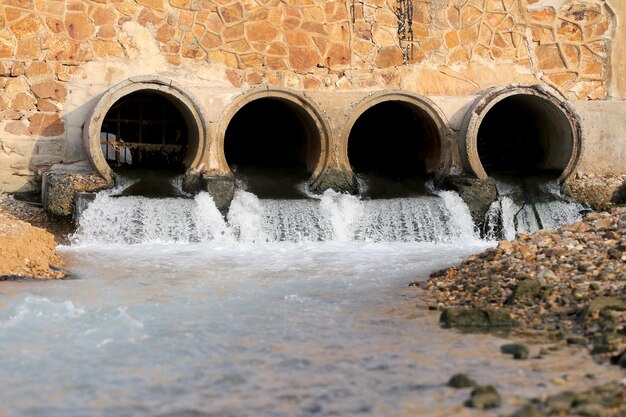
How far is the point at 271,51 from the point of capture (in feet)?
34.0

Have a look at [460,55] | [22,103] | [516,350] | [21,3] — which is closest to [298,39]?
[460,55]

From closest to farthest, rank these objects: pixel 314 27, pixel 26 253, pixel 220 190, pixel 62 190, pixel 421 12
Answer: pixel 26 253 < pixel 62 190 < pixel 220 190 < pixel 314 27 < pixel 421 12

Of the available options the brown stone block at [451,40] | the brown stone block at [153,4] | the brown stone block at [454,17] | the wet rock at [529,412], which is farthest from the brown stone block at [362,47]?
the wet rock at [529,412]

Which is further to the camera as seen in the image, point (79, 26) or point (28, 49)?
point (79, 26)

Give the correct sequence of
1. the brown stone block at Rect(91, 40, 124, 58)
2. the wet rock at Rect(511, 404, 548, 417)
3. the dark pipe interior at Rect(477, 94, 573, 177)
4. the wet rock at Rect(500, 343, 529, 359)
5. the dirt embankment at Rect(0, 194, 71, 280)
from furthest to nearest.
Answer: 1. the dark pipe interior at Rect(477, 94, 573, 177)
2. the brown stone block at Rect(91, 40, 124, 58)
3. the dirt embankment at Rect(0, 194, 71, 280)
4. the wet rock at Rect(500, 343, 529, 359)
5. the wet rock at Rect(511, 404, 548, 417)

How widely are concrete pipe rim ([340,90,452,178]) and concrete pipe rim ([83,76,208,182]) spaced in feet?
5.46

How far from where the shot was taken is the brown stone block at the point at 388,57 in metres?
10.8

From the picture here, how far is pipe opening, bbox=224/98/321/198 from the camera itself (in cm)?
1018

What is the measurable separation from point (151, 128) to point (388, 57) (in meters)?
2.98

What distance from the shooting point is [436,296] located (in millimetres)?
6004

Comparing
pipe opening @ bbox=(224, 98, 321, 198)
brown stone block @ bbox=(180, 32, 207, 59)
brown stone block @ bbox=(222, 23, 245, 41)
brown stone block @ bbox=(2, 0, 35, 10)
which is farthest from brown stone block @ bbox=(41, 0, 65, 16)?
pipe opening @ bbox=(224, 98, 321, 198)

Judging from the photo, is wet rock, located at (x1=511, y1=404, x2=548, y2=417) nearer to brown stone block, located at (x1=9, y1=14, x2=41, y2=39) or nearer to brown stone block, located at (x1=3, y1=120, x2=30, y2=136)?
brown stone block, located at (x1=3, y1=120, x2=30, y2=136)

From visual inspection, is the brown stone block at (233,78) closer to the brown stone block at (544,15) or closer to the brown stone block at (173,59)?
the brown stone block at (173,59)

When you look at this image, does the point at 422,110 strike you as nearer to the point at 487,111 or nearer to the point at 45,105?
the point at 487,111
